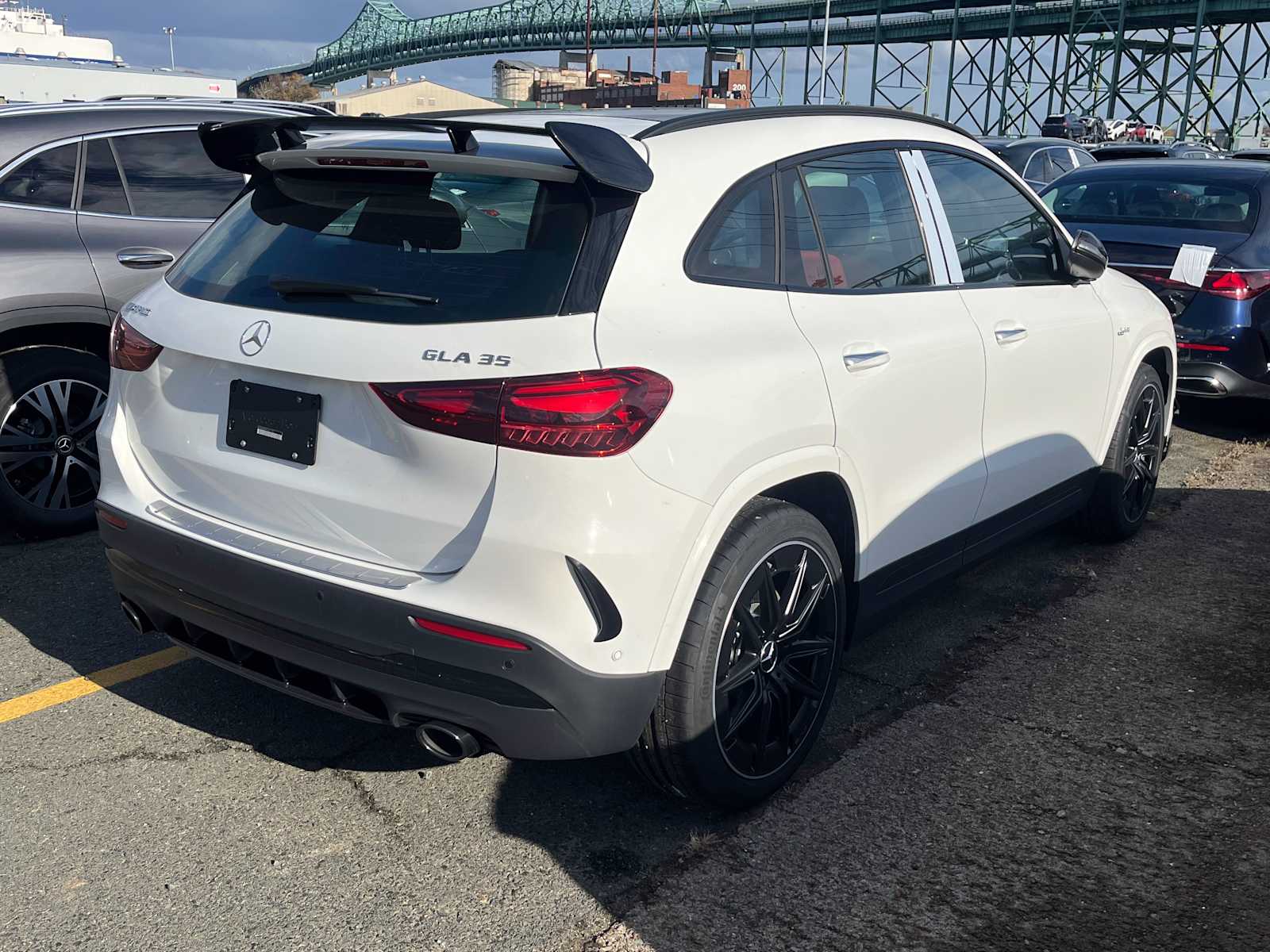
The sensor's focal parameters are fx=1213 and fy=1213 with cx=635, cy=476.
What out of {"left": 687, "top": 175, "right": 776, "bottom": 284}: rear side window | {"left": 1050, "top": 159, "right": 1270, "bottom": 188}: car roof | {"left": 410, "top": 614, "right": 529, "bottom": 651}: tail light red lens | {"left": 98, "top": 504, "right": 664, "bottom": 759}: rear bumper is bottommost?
{"left": 98, "top": 504, "right": 664, "bottom": 759}: rear bumper

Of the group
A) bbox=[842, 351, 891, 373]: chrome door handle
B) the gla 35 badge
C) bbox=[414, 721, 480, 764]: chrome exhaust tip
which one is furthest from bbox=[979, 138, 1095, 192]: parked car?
bbox=[414, 721, 480, 764]: chrome exhaust tip

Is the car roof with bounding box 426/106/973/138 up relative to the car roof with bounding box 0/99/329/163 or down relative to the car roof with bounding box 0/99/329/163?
up

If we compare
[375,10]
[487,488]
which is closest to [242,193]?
[487,488]

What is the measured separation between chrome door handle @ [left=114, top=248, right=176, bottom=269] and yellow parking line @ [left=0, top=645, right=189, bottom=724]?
1.80 metres

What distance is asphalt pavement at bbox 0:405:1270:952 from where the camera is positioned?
2.66 meters

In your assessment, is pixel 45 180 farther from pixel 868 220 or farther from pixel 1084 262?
pixel 1084 262

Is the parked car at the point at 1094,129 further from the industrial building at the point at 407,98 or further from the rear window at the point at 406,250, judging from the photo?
the industrial building at the point at 407,98

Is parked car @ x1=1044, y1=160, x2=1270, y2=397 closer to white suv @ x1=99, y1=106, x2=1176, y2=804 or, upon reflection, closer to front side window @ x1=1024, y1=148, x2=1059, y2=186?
white suv @ x1=99, y1=106, x2=1176, y2=804

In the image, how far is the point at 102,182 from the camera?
512 cm

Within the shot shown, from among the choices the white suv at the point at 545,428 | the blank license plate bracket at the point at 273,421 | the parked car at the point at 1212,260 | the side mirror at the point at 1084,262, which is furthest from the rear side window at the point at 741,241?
the parked car at the point at 1212,260

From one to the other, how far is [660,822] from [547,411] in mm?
1211

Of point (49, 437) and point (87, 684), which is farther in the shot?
point (49, 437)

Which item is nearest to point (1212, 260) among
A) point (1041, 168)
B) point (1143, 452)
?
point (1143, 452)

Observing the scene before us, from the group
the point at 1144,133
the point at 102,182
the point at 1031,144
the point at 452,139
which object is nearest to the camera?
the point at 452,139
